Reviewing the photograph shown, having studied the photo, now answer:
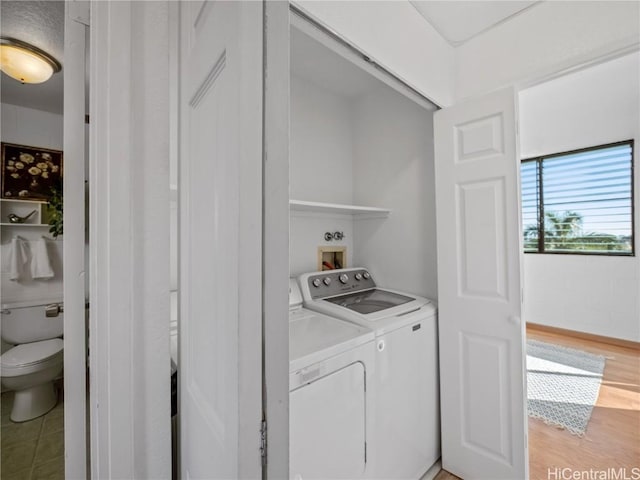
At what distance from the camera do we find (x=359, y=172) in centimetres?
239

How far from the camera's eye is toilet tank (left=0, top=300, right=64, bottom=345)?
0.58 m

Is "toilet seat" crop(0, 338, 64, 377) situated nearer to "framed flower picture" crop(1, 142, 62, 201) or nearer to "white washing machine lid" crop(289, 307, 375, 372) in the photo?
"framed flower picture" crop(1, 142, 62, 201)

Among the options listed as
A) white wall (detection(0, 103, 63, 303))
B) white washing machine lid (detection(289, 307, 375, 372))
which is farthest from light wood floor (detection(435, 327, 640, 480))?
white wall (detection(0, 103, 63, 303))

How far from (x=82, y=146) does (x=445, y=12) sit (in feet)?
5.95

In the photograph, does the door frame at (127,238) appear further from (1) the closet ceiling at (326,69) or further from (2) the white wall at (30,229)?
(1) the closet ceiling at (326,69)

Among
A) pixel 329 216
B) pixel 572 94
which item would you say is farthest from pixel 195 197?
pixel 572 94

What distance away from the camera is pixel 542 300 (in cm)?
405

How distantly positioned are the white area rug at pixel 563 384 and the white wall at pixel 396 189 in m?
1.48

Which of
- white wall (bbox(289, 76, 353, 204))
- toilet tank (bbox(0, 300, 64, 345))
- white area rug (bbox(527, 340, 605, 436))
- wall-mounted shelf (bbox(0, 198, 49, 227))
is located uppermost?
white wall (bbox(289, 76, 353, 204))

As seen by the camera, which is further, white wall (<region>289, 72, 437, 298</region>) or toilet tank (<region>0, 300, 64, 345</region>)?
white wall (<region>289, 72, 437, 298</region>)

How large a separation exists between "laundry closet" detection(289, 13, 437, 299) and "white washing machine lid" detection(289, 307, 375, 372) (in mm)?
A: 502

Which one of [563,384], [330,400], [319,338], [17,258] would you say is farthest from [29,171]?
[563,384]

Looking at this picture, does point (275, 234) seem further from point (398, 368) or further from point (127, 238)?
point (398, 368)

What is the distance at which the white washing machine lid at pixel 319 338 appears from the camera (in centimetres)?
103
